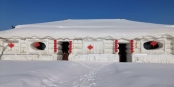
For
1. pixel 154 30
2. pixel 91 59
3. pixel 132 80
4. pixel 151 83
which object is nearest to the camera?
pixel 151 83

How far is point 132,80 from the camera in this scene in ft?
15.7

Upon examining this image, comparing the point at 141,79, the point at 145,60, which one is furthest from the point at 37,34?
A: the point at 141,79

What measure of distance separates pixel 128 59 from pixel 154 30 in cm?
316

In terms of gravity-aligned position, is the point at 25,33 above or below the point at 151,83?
above

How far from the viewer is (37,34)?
14.6 m

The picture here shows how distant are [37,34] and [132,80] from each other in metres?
11.4

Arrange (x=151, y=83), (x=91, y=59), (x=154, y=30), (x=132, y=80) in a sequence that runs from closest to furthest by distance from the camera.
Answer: (x=151, y=83)
(x=132, y=80)
(x=91, y=59)
(x=154, y=30)

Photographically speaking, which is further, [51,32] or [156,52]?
[51,32]

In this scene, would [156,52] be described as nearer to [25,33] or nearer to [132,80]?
[132,80]

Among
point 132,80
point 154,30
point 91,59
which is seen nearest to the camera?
point 132,80

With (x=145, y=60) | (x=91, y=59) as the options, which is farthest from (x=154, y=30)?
(x=91, y=59)

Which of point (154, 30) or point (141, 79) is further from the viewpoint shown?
point (154, 30)

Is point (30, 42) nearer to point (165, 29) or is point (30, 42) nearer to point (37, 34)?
point (37, 34)

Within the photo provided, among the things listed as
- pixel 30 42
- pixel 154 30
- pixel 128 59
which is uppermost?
pixel 154 30
